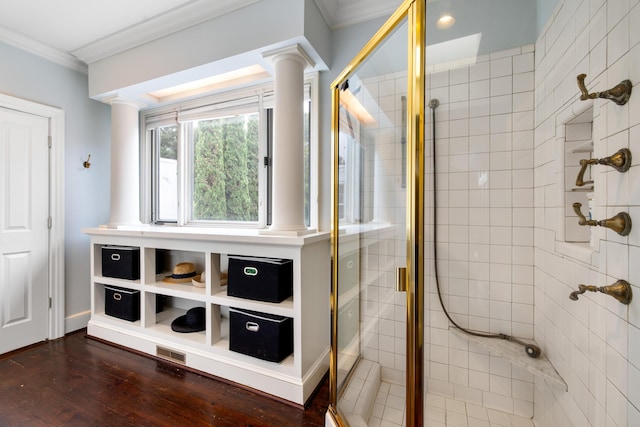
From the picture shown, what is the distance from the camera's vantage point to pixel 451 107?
145 centimetres

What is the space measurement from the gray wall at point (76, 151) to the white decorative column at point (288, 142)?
197 centimetres

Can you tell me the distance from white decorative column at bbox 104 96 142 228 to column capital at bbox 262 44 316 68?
1.50m

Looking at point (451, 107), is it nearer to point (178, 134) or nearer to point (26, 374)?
point (178, 134)

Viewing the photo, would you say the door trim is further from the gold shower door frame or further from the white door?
the gold shower door frame

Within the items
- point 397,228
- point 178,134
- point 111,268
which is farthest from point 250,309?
point 178,134

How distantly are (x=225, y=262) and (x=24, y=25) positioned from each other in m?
2.22

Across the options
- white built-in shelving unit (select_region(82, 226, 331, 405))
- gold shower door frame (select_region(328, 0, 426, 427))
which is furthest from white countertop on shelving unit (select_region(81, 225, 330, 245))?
gold shower door frame (select_region(328, 0, 426, 427))

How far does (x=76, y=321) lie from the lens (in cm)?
242

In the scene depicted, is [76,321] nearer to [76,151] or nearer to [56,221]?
[56,221]

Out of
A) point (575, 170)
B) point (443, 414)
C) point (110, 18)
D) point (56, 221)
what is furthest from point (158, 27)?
point (443, 414)

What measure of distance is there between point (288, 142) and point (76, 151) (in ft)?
6.88

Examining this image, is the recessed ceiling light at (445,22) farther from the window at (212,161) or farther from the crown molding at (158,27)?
the window at (212,161)

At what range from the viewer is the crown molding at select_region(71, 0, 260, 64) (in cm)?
173

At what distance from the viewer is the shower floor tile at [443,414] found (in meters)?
1.22
